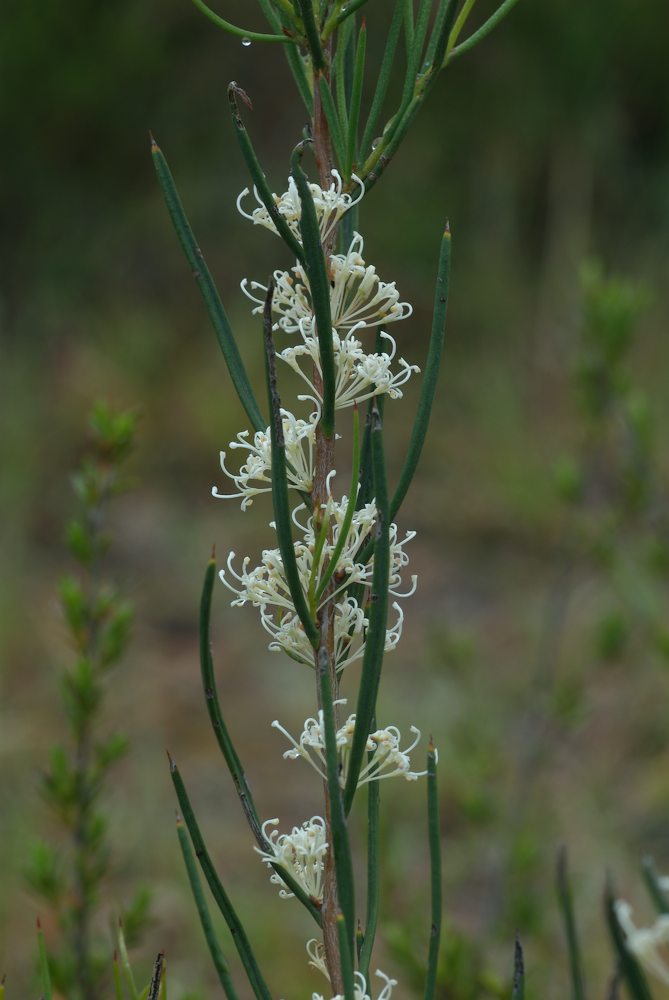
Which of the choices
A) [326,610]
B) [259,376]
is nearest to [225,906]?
[326,610]

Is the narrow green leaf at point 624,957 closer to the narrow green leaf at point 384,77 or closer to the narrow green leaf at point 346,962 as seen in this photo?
the narrow green leaf at point 346,962

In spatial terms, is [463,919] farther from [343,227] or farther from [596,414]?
[343,227]

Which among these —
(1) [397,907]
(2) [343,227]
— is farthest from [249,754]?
(2) [343,227]

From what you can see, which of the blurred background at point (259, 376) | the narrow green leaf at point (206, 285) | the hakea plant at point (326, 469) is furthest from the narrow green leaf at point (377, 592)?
the blurred background at point (259, 376)

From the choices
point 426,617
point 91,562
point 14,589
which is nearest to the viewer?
point 91,562

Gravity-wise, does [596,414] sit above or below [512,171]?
below

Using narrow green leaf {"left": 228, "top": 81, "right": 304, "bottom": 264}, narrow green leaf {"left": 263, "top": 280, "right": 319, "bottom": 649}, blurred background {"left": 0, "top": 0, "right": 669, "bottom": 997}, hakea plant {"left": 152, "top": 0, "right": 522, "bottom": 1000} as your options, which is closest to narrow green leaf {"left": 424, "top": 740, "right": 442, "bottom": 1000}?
hakea plant {"left": 152, "top": 0, "right": 522, "bottom": 1000}

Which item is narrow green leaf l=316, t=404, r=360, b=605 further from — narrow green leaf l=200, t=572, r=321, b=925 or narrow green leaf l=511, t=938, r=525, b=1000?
narrow green leaf l=511, t=938, r=525, b=1000
